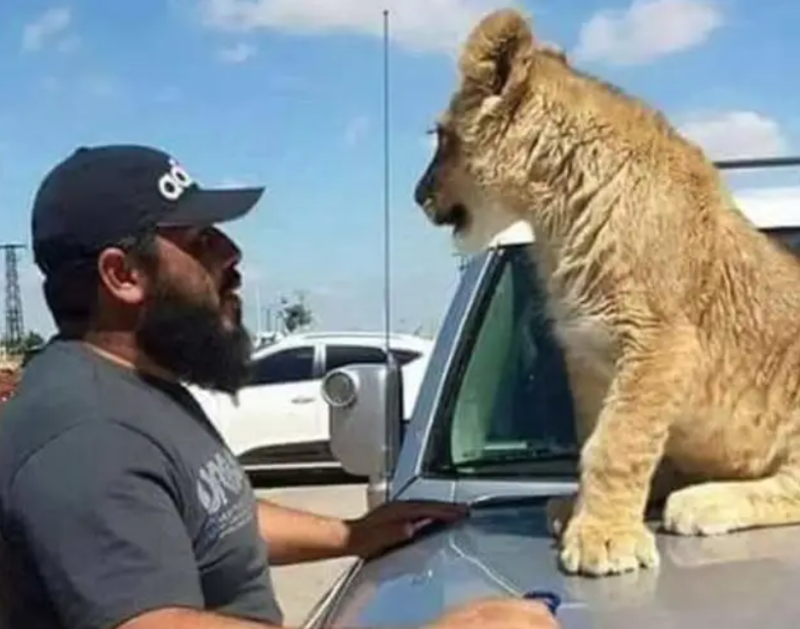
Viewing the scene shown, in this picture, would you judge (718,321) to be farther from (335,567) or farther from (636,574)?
(335,567)

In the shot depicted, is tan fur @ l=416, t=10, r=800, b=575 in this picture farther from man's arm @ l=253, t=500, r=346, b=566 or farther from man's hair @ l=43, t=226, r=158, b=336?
man's hair @ l=43, t=226, r=158, b=336

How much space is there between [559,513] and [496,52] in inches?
36.8

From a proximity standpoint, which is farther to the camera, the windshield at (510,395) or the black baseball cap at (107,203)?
the windshield at (510,395)

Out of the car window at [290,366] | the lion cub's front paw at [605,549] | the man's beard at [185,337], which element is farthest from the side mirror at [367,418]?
the car window at [290,366]

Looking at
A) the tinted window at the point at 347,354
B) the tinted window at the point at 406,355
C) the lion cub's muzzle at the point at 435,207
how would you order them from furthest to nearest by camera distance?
the tinted window at the point at 347,354 < the tinted window at the point at 406,355 < the lion cub's muzzle at the point at 435,207

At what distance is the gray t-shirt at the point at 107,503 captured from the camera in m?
2.35

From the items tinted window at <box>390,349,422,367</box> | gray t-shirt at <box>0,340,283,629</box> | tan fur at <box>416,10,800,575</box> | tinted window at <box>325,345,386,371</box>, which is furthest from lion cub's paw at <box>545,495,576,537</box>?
tinted window at <box>325,345,386,371</box>

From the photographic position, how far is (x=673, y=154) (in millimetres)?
3527

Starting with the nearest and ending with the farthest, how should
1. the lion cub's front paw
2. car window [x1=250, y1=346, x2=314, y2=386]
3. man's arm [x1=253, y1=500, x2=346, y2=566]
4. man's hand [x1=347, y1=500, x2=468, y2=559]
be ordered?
the lion cub's front paw, man's hand [x1=347, y1=500, x2=468, y2=559], man's arm [x1=253, y1=500, x2=346, y2=566], car window [x1=250, y1=346, x2=314, y2=386]

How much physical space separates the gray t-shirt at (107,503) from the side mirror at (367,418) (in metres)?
1.27

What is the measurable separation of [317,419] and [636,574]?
1309 cm

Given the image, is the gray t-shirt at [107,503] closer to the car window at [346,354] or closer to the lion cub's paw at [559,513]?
the lion cub's paw at [559,513]

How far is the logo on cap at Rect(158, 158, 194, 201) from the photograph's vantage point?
2729 mm

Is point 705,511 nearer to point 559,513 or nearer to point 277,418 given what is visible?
point 559,513
